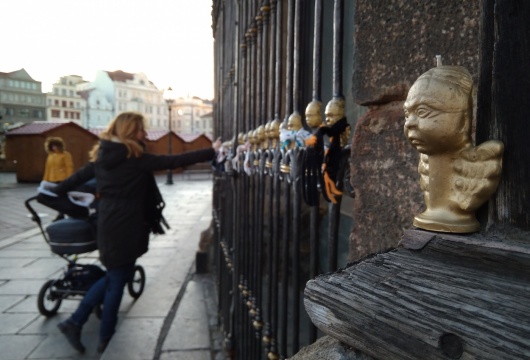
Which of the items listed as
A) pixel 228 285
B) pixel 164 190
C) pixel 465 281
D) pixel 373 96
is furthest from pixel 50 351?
pixel 164 190

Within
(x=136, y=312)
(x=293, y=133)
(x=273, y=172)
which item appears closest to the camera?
(x=293, y=133)

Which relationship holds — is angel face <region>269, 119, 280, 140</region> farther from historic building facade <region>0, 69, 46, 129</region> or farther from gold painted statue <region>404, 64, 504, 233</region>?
historic building facade <region>0, 69, 46, 129</region>

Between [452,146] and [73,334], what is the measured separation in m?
3.89

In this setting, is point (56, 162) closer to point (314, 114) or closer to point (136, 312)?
point (136, 312)

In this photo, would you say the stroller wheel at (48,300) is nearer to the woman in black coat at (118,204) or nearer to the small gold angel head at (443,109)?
the woman in black coat at (118,204)

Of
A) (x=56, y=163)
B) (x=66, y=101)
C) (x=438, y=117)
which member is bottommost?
(x=56, y=163)

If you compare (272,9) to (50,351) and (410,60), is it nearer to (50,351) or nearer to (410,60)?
(410,60)

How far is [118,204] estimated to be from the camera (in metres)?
3.70

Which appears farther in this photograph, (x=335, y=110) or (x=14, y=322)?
(x=14, y=322)

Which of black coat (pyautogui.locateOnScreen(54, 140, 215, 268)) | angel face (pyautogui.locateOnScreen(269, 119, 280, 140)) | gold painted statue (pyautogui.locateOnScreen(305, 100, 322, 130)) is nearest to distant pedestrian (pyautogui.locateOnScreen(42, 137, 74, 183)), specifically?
black coat (pyautogui.locateOnScreen(54, 140, 215, 268))

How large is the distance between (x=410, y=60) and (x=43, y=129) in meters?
21.5

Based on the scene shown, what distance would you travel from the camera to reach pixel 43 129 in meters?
19.7

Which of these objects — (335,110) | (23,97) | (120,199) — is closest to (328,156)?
(335,110)

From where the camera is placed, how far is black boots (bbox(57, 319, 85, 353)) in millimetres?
3713
